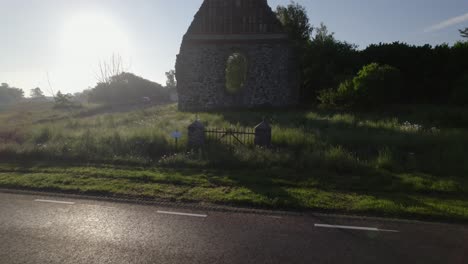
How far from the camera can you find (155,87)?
6469cm

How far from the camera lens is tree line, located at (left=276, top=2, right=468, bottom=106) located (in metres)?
20.6

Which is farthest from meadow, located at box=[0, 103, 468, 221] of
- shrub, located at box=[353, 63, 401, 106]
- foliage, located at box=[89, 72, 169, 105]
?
foliage, located at box=[89, 72, 169, 105]

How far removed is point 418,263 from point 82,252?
209 inches

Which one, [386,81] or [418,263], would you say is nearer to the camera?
[418,263]

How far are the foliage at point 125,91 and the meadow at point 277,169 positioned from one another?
4382 centimetres

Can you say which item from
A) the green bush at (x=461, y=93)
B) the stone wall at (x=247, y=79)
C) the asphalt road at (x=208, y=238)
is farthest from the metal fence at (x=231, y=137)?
the green bush at (x=461, y=93)

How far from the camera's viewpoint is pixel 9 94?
9200 centimetres

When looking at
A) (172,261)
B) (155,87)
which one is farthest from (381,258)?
(155,87)

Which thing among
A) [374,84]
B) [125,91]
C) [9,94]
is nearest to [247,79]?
[374,84]

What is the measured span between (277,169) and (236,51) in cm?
2021

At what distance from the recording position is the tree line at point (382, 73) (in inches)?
813

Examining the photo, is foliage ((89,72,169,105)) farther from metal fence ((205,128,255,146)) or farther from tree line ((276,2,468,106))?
metal fence ((205,128,255,146))

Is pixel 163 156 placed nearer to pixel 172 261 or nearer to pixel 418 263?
pixel 172 261

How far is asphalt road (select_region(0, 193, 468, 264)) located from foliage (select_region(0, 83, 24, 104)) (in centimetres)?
10156
